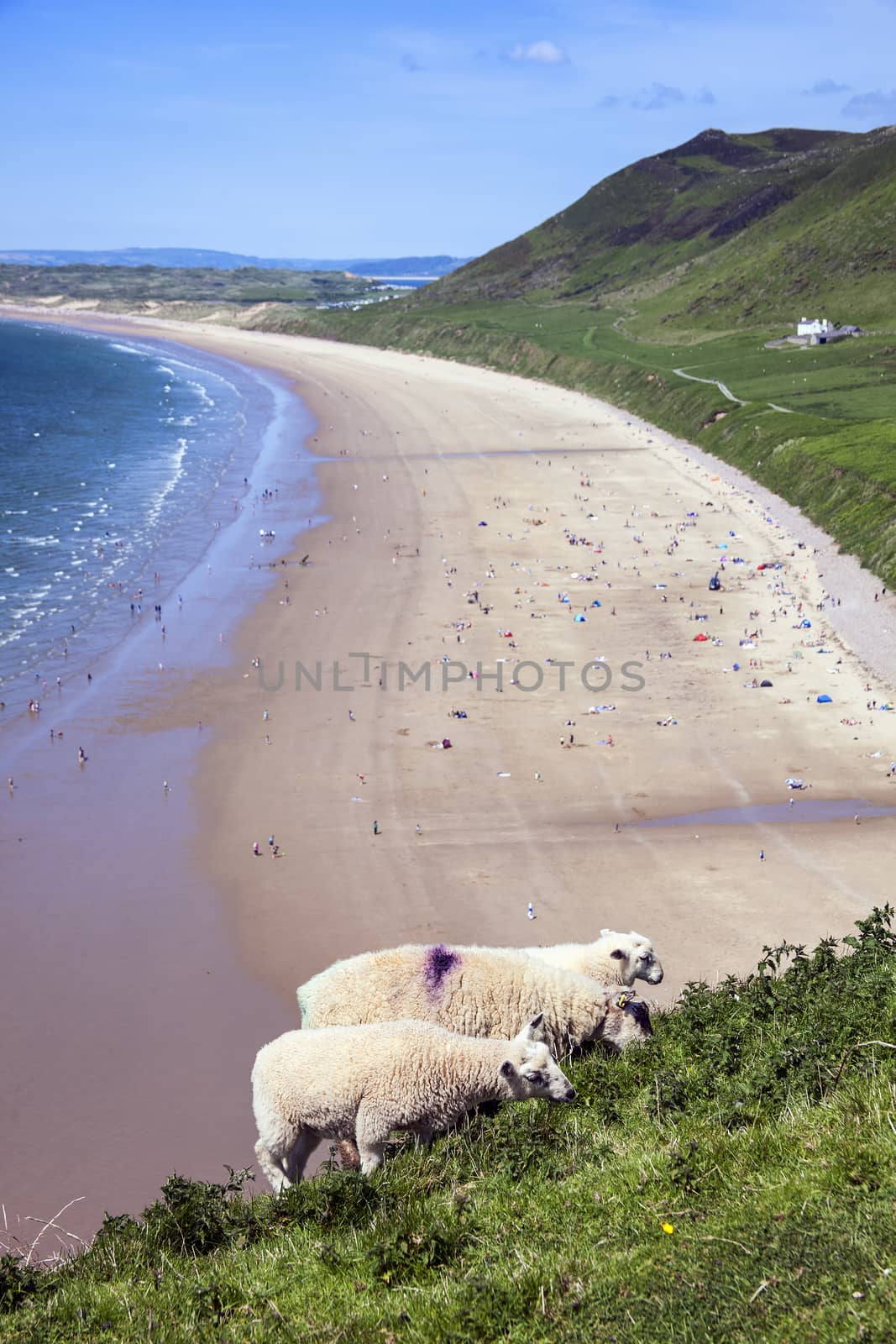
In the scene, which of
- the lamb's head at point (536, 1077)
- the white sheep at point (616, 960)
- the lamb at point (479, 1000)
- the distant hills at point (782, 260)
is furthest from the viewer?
the distant hills at point (782, 260)

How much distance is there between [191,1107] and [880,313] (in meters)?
116

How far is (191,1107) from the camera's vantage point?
1970 cm

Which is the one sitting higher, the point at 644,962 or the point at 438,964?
the point at 438,964

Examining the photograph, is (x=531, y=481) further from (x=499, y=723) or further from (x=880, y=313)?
(x=880, y=313)

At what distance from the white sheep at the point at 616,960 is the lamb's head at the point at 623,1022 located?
2263 millimetres

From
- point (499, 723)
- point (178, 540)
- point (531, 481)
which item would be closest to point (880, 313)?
point (531, 481)

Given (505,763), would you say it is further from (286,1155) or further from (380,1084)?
(380,1084)

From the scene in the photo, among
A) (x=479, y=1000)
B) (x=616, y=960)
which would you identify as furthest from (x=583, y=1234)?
(x=616, y=960)

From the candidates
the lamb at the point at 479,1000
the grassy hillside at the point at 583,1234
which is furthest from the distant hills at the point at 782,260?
the grassy hillside at the point at 583,1234

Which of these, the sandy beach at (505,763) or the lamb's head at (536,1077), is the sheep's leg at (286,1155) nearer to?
the lamb's head at (536,1077)

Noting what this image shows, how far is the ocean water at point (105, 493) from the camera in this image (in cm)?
4919

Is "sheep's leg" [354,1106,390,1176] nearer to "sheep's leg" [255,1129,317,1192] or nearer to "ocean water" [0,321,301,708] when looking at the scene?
"sheep's leg" [255,1129,317,1192]

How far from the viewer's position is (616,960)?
1862 centimetres

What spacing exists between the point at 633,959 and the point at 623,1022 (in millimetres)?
2666
